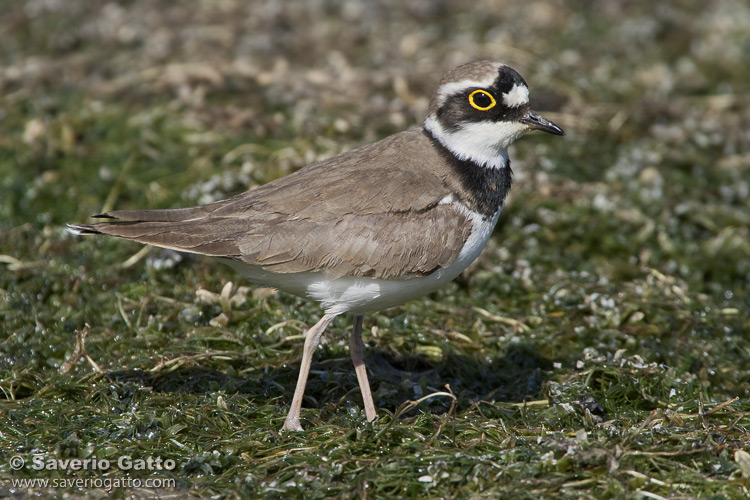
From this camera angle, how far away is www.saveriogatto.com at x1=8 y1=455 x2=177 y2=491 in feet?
17.2

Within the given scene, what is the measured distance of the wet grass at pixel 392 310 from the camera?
18.1 feet

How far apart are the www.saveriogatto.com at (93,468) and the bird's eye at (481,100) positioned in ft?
10.8

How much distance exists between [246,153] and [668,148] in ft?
16.7

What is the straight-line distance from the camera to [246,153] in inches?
374

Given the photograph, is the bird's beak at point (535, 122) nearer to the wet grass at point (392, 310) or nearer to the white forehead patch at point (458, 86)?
the white forehead patch at point (458, 86)

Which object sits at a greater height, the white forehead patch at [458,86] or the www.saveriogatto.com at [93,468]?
the white forehead patch at [458,86]

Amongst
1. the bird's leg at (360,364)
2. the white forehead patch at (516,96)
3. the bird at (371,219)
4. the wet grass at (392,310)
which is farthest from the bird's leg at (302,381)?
the white forehead patch at (516,96)

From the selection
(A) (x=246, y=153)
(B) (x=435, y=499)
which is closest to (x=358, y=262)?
(B) (x=435, y=499)

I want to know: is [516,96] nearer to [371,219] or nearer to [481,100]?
[481,100]

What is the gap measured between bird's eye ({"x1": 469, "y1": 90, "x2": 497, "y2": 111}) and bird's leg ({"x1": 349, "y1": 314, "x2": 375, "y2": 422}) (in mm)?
1804

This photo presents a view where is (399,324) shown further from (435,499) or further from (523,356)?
(435,499)

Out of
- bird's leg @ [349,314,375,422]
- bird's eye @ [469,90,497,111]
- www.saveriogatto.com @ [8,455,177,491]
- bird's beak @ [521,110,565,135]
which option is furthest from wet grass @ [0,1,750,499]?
bird's eye @ [469,90,497,111]

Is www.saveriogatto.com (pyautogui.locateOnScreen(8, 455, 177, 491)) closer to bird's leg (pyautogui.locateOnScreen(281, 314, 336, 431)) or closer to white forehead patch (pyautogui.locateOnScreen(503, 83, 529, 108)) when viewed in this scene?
bird's leg (pyautogui.locateOnScreen(281, 314, 336, 431))

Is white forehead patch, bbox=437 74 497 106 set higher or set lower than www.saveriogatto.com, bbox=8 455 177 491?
higher
